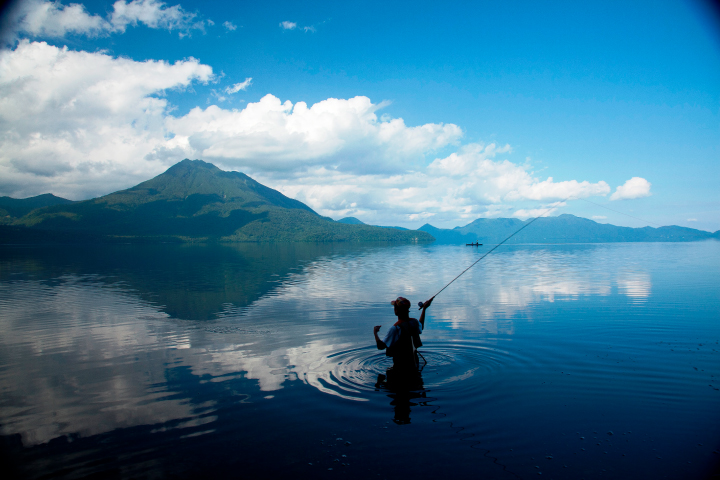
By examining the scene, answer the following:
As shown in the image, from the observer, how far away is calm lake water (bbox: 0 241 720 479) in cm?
742

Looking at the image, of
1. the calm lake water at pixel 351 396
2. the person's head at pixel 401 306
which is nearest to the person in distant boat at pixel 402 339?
the person's head at pixel 401 306

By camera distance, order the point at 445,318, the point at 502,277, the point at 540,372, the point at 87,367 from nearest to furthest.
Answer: the point at 540,372 → the point at 87,367 → the point at 445,318 → the point at 502,277

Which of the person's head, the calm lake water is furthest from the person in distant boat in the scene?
the calm lake water

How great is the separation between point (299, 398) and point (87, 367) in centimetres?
801

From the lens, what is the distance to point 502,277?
42031mm

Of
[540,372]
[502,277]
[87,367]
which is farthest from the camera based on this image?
[502,277]

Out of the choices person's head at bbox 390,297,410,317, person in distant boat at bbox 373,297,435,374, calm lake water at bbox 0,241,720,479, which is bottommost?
calm lake water at bbox 0,241,720,479

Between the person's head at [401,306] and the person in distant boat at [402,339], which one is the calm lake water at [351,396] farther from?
the person's head at [401,306]

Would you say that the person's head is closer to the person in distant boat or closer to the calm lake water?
the person in distant boat

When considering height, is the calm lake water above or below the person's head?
below

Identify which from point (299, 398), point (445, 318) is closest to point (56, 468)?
point (299, 398)

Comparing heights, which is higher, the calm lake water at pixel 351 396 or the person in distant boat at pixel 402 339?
the person in distant boat at pixel 402 339

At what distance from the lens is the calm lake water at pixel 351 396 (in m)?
7.42

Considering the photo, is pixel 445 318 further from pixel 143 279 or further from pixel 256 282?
pixel 143 279
